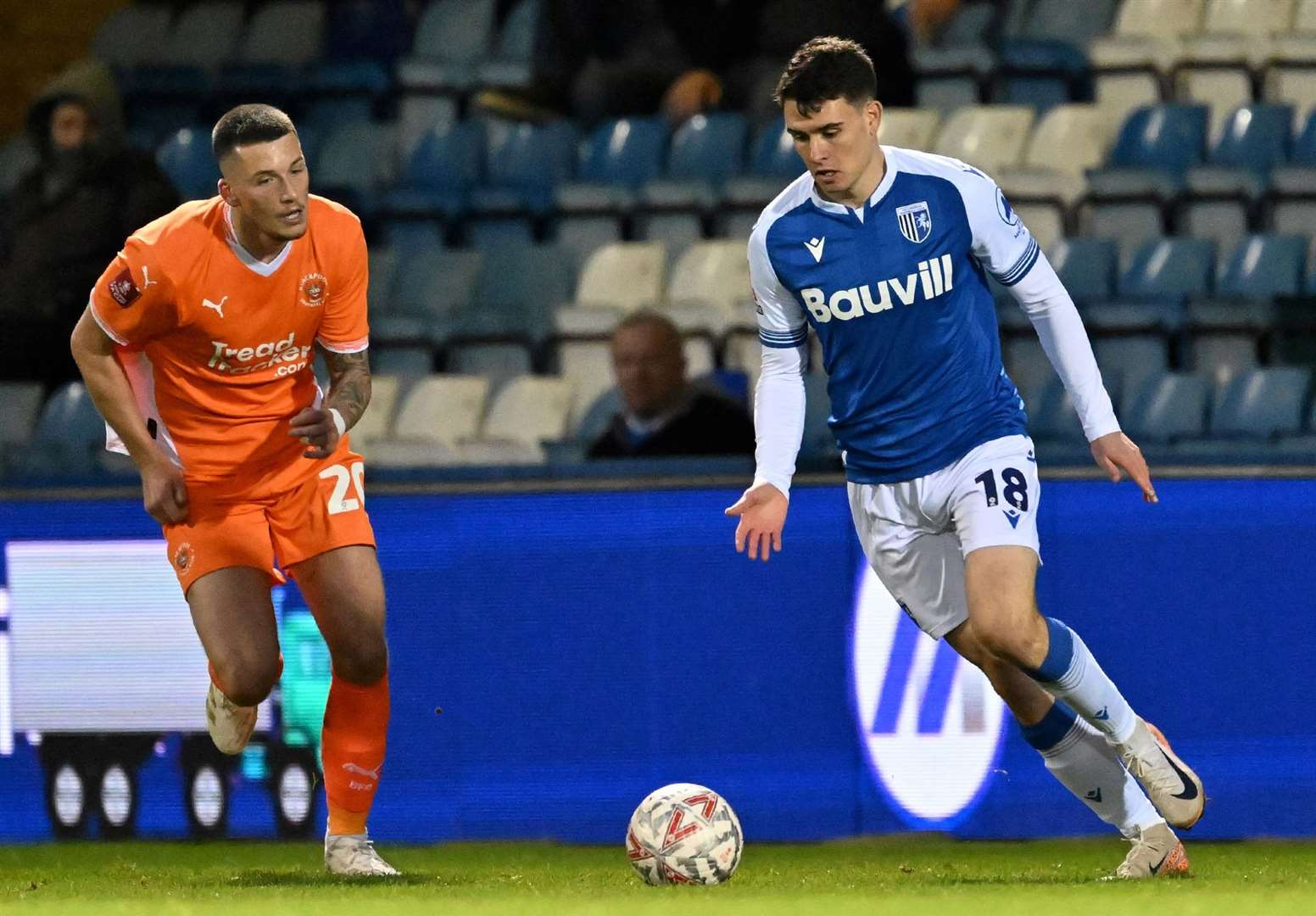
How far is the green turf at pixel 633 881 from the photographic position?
457 centimetres

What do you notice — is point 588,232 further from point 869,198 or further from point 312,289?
point 869,198

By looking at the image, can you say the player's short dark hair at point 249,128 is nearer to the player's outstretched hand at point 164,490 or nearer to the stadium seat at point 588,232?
the player's outstretched hand at point 164,490

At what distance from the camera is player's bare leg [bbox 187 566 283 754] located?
5.64m

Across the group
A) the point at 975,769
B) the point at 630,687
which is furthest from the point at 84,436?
the point at 975,769

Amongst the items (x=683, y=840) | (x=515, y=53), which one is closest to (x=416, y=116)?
(x=515, y=53)

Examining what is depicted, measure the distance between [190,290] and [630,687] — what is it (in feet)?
7.05

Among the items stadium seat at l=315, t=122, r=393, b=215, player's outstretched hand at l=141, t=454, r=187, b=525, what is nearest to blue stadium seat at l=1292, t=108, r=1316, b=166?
stadium seat at l=315, t=122, r=393, b=215

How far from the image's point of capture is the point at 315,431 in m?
5.55

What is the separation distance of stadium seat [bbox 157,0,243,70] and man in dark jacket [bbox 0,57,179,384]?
2.24m

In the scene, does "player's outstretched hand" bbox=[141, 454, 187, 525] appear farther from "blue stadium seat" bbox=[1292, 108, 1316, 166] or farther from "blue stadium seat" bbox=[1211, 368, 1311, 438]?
"blue stadium seat" bbox=[1292, 108, 1316, 166]

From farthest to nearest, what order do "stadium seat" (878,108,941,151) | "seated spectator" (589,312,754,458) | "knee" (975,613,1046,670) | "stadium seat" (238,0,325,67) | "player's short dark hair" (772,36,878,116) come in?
"stadium seat" (238,0,325,67), "stadium seat" (878,108,941,151), "seated spectator" (589,312,754,458), "player's short dark hair" (772,36,878,116), "knee" (975,613,1046,670)

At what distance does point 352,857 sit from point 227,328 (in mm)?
1541

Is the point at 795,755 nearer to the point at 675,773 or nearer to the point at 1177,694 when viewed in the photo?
the point at 675,773

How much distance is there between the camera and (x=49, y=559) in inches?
279
